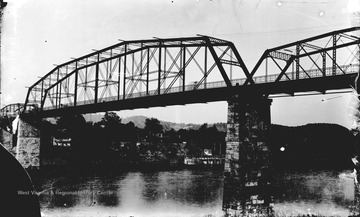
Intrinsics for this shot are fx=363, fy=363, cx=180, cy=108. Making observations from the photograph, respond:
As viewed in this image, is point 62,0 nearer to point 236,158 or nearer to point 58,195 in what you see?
point 236,158

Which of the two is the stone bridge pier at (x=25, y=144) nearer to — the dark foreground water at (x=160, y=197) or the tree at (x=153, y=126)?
the dark foreground water at (x=160, y=197)

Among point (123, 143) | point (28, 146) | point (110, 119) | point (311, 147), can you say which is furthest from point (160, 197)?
point (110, 119)

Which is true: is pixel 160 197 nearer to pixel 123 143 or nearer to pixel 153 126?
pixel 123 143

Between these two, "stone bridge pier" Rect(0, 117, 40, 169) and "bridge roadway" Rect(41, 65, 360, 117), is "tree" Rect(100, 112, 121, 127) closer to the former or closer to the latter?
"stone bridge pier" Rect(0, 117, 40, 169)

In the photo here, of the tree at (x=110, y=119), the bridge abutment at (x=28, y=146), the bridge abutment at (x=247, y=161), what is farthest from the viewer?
the tree at (x=110, y=119)

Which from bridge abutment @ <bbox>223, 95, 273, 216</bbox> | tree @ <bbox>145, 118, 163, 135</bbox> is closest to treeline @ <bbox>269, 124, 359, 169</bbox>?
tree @ <bbox>145, 118, 163, 135</bbox>

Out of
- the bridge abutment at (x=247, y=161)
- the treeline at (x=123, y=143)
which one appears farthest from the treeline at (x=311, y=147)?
the bridge abutment at (x=247, y=161)
